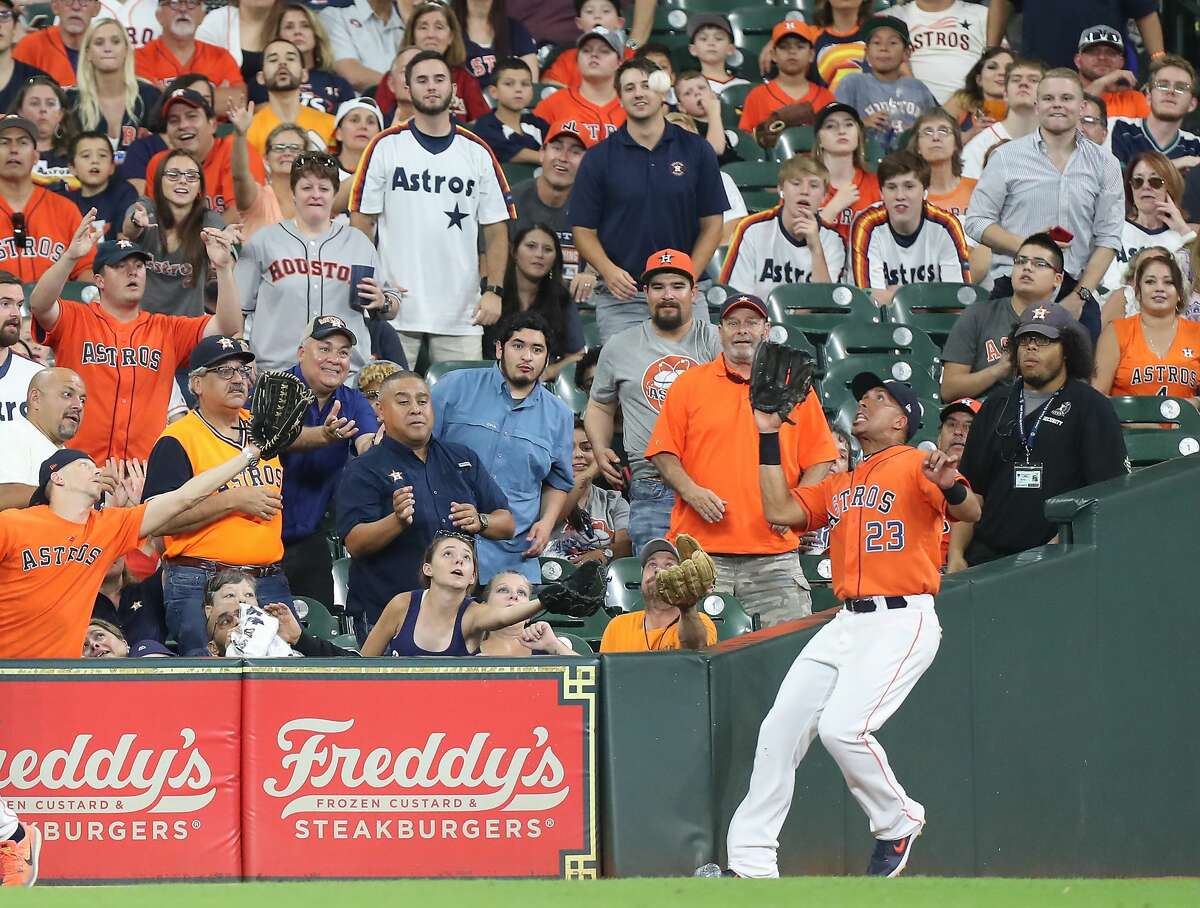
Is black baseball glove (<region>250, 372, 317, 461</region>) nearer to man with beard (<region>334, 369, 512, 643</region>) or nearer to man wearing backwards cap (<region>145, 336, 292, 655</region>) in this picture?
man wearing backwards cap (<region>145, 336, 292, 655</region>)

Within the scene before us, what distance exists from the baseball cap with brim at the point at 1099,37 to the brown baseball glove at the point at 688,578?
26.5 feet

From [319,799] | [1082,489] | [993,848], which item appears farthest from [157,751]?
[1082,489]

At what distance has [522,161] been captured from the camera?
1287 centimetres

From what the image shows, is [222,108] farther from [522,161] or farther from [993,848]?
[993,848]

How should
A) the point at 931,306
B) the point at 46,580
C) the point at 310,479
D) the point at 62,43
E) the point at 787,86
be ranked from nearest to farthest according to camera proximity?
the point at 46,580 < the point at 310,479 < the point at 931,306 < the point at 62,43 < the point at 787,86

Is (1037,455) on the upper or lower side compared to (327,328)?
lower

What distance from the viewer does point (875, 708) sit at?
21.7 ft

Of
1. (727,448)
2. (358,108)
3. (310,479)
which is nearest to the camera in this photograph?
(727,448)

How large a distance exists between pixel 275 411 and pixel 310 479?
144cm

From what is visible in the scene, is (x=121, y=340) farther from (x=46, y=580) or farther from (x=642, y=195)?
(x=642, y=195)

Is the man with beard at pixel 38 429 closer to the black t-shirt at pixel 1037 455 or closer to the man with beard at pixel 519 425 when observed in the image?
the man with beard at pixel 519 425

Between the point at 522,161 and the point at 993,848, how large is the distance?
662cm

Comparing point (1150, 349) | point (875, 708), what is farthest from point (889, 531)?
point (1150, 349)

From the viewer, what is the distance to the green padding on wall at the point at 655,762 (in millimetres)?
6875
